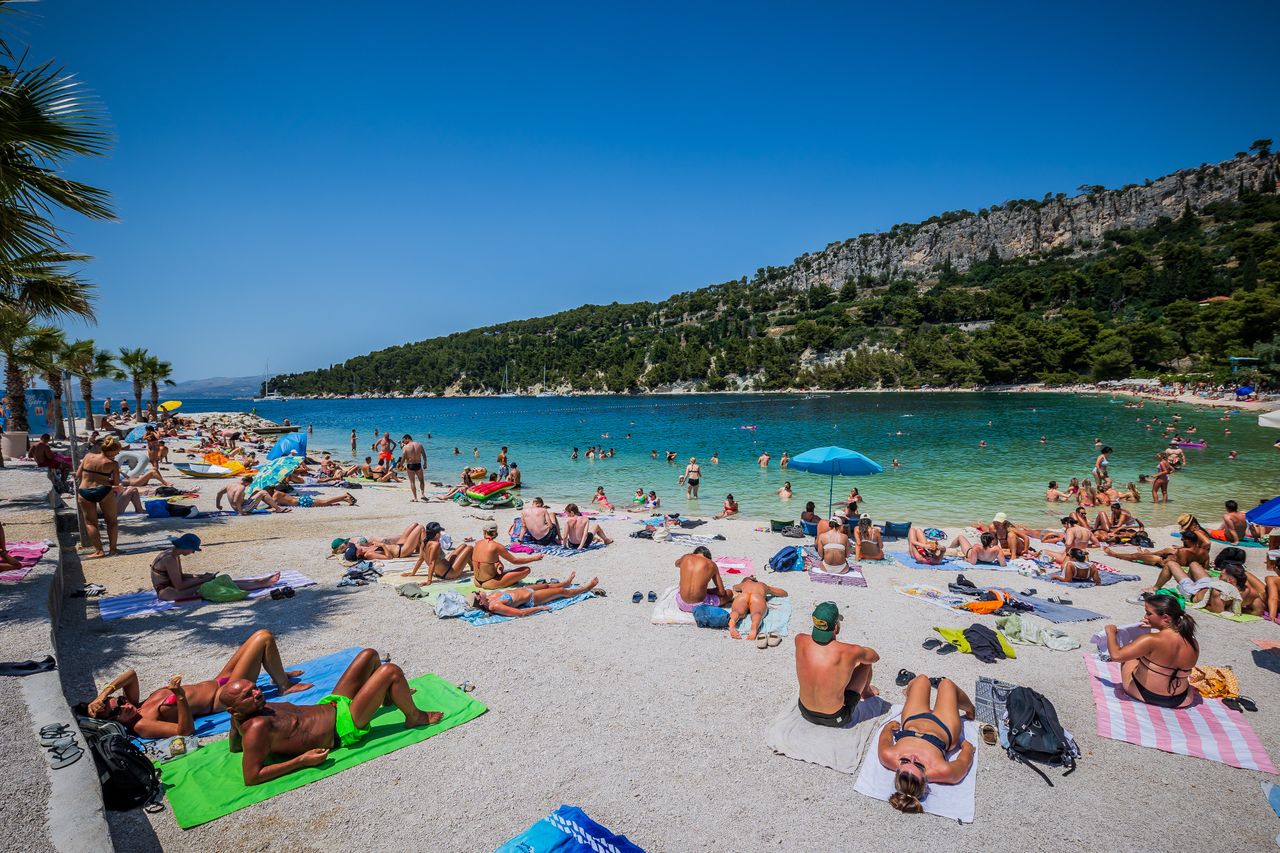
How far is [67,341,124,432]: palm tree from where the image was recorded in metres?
24.3

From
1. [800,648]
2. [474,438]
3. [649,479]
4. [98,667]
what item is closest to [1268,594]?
[800,648]

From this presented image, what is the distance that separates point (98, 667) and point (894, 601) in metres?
9.09

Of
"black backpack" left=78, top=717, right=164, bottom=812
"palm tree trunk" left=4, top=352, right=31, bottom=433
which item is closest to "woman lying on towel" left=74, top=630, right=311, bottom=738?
"black backpack" left=78, top=717, right=164, bottom=812

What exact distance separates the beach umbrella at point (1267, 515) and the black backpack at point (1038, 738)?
4.54 m

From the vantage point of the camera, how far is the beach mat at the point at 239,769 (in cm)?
388

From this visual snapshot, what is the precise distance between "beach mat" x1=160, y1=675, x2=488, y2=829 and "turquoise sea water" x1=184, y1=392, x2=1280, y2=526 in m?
12.3

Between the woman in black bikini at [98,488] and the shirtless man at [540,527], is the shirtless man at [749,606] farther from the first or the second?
the woman in black bikini at [98,488]

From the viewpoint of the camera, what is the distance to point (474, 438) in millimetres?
48906

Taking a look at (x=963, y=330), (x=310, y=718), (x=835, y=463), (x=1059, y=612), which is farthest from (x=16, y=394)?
(x=963, y=330)

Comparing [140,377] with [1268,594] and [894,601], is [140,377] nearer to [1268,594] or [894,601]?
[894,601]

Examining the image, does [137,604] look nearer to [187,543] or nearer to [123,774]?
[187,543]

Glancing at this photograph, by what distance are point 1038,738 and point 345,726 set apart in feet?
17.2

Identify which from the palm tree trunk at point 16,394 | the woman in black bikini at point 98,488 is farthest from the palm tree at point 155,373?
the woman in black bikini at point 98,488

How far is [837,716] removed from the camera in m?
4.80
